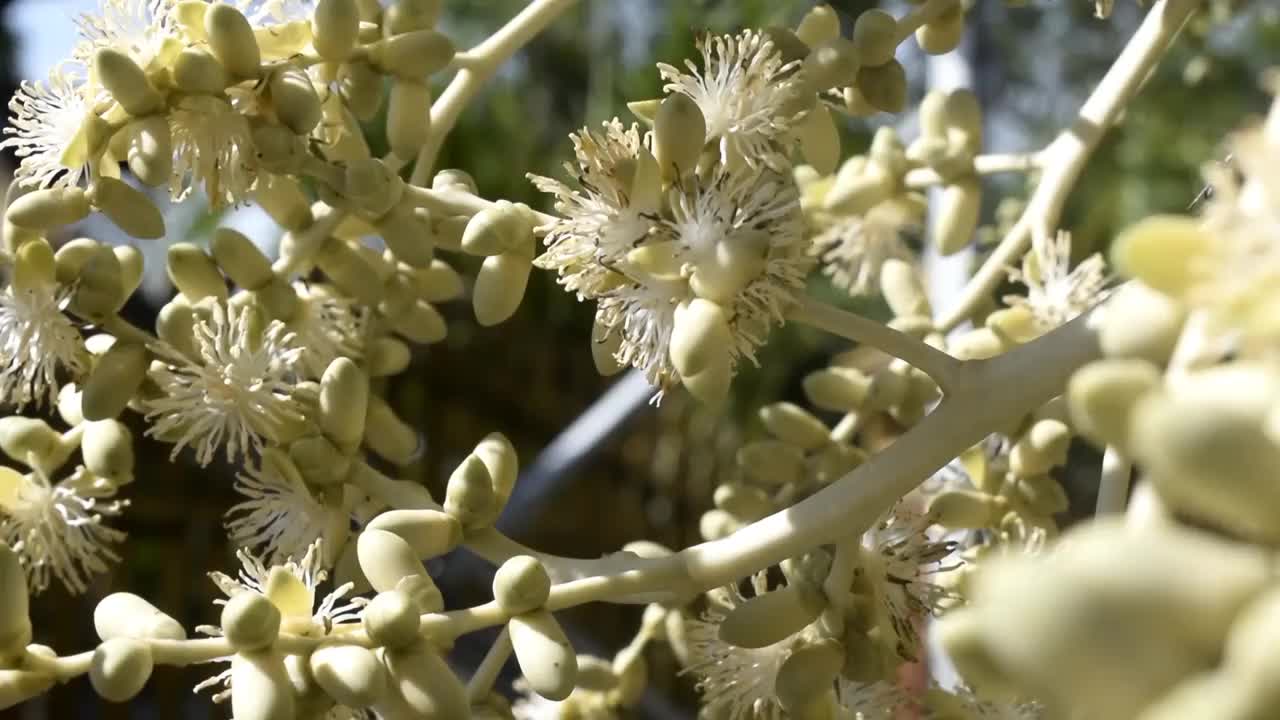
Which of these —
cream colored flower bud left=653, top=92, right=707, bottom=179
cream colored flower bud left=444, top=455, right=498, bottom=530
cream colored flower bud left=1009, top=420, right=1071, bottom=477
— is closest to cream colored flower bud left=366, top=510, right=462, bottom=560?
cream colored flower bud left=444, top=455, right=498, bottom=530

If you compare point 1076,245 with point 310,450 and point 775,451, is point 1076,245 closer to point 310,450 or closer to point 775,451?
point 775,451

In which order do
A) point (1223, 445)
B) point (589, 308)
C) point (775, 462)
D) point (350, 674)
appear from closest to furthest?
point (1223, 445) < point (350, 674) < point (775, 462) < point (589, 308)

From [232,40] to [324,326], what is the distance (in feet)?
0.47

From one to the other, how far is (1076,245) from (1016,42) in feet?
1.53

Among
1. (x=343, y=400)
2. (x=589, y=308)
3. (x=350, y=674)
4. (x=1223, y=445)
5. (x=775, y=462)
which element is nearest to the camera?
(x=1223, y=445)

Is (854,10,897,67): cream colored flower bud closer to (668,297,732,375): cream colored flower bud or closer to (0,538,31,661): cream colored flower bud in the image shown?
(668,297,732,375): cream colored flower bud

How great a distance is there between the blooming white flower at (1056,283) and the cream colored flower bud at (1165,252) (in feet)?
1.12

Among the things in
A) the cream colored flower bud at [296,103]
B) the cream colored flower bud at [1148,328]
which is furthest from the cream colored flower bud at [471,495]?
the cream colored flower bud at [1148,328]

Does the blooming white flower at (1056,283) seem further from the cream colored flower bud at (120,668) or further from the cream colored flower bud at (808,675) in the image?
the cream colored flower bud at (120,668)

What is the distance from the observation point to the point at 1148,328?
22 centimetres

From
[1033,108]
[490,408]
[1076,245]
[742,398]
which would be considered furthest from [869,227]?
[490,408]

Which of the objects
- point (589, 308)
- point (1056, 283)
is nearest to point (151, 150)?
point (1056, 283)

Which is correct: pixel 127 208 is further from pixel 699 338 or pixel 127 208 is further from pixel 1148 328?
pixel 1148 328

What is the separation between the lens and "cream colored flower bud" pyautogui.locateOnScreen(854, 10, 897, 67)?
18.2 inches
